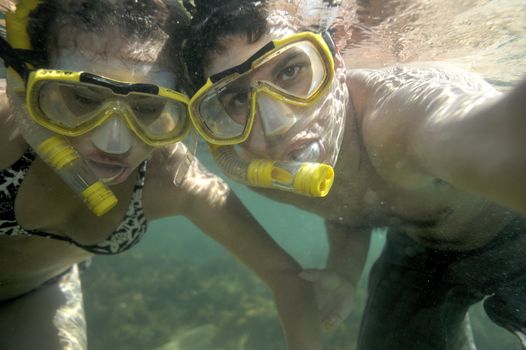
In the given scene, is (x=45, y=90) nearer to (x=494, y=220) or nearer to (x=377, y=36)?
(x=494, y=220)

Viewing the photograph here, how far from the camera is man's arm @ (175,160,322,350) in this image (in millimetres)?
3734

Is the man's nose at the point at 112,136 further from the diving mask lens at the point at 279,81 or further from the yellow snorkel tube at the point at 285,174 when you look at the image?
the yellow snorkel tube at the point at 285,174

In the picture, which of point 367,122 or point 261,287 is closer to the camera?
point 367,122

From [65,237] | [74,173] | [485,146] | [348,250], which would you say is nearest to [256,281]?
[348,250]

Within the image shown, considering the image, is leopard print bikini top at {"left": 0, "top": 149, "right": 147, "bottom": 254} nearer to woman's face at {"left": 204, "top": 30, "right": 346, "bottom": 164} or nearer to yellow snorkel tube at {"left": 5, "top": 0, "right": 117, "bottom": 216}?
yellow snorkel tube at {"left": 5, "top": 0, "right": 117, "bottom": 216}

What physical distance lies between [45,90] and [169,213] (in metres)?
1.93

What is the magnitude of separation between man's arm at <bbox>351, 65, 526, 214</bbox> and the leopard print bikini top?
240 centimetres

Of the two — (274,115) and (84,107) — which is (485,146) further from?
(84,107)

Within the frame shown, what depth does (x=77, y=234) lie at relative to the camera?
12.3 feet

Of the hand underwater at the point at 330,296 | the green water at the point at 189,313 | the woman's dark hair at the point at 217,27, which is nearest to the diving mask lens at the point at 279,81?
the woman's dark hair at the point at 217,27

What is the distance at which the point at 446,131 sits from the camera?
6.82 feet

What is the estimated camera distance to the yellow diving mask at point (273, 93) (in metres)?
3.16

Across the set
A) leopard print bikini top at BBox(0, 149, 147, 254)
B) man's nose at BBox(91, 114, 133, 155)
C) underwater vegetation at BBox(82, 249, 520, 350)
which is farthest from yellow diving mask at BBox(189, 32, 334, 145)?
underwater vegetation at BBox(82, 249, 520, 350)

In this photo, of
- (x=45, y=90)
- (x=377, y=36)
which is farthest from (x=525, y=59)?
(x=45, y=90)
